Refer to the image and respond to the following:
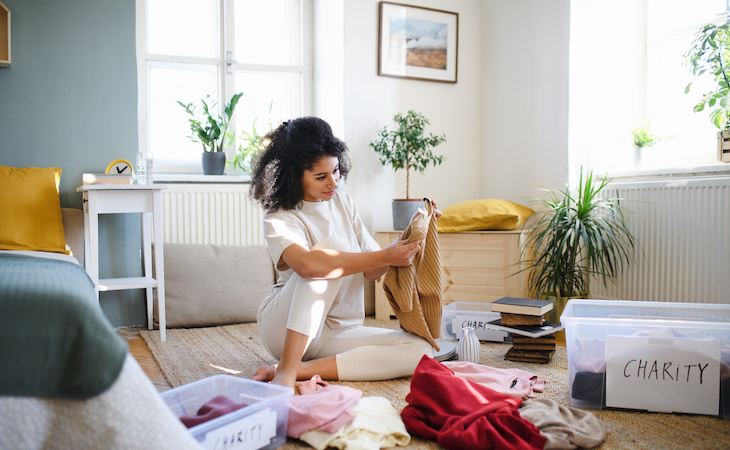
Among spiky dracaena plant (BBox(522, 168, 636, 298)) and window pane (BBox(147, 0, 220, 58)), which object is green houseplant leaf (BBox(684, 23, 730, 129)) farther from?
window pane (BBox(147, 0, 220, 58))

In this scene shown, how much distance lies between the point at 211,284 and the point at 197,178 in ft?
2.08

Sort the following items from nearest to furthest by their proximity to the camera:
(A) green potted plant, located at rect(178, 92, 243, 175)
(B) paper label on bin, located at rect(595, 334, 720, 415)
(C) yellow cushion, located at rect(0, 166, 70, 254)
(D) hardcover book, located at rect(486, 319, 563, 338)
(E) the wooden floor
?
(B) paper label on bin, located at rect(595, 334, 720, 415)
(E) the wooden floor
(D) hardcover book, located at rect(486, 319, 563, 338)
(C) yellow cushion, located at rect(0, 166, 70, 254)
(A) green potted plant, located at rect(178, 92, 243, 175)

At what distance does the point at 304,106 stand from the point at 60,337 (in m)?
3.12

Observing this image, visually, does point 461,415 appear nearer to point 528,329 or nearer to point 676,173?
point 528,329

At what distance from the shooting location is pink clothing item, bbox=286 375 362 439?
1.45 metres

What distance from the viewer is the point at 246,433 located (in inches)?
50.9

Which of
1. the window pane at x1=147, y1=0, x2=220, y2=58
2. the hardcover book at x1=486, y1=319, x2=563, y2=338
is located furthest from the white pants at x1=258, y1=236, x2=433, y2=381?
the window pane at x1=147, y1=0, x2=220, y2=58

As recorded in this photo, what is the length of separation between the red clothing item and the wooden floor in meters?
0.90

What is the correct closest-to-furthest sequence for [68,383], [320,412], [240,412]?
[68,383] → [240,412] → [320,412]

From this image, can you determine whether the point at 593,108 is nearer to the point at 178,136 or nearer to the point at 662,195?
the point at 662,195

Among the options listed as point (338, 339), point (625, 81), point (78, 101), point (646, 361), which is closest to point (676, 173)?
point (625, 81)

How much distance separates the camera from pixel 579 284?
283 centimetres

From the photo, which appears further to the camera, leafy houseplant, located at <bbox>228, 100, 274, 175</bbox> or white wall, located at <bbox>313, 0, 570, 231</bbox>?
leafy houseplant, located at <bbox>228, 100, 274, 175</bbox>

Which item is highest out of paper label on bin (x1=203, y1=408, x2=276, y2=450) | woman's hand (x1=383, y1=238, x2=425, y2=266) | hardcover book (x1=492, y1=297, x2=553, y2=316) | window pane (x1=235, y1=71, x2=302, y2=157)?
window pane (x1=235, y1=71, x2=302, y2=157)
